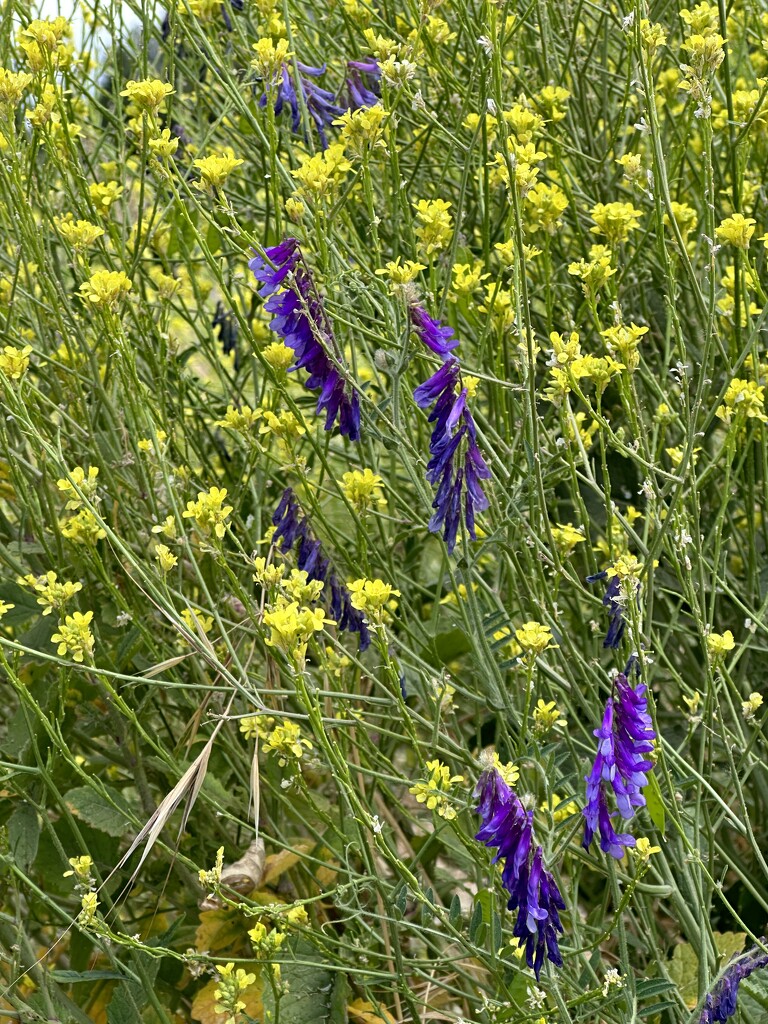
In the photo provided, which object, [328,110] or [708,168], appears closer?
[708,168]

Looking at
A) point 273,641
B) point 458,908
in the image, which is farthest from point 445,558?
point 458,908

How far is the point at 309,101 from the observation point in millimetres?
2633

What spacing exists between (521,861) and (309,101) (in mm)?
1750

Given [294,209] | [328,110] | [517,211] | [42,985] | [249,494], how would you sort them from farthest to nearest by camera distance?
[249,494] < [328,110] < [42,985] < [294,209] < [517,211]

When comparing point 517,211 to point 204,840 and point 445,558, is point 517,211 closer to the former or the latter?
point 445,558

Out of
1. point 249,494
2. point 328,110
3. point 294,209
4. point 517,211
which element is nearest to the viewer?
point 517,211

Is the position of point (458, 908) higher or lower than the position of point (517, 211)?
lower

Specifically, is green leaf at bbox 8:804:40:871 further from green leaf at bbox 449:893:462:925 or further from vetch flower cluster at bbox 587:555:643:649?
vetch flower cluster at bbox 587:555:643:649

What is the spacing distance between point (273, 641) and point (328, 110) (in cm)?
155

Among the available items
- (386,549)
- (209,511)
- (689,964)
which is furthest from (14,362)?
(689,964)

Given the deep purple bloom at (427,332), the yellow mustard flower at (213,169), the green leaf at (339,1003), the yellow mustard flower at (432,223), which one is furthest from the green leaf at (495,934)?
the yellow mustard flower at (213,169)

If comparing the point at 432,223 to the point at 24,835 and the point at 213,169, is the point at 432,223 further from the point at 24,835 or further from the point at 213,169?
the point at 24,835

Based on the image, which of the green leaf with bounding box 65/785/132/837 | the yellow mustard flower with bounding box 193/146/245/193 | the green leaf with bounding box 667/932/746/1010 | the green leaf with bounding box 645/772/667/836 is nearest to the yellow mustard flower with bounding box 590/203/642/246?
the yellow mustard flower with bounding box 193/146/245/193

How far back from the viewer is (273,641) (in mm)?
1618
